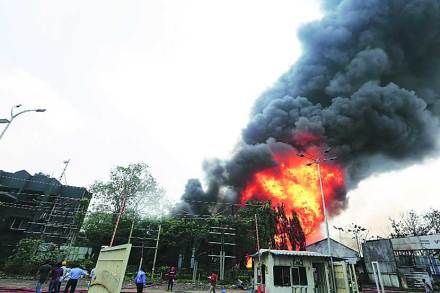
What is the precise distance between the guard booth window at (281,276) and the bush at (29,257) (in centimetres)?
2530

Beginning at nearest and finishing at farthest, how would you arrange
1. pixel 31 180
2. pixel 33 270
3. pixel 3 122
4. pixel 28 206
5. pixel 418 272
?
pixel 3 122 < pixel 33 270 < pixel 418 272 < pixel 28 206 < pixel 31 180

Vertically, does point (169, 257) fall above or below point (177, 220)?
below

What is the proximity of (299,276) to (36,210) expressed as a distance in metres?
36.3

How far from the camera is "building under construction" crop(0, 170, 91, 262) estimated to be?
34.0 metres

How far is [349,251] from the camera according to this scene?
47750 millimetres

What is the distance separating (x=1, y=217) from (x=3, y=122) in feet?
92.1

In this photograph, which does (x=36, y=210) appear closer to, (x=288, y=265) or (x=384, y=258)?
(x=288, y=265)

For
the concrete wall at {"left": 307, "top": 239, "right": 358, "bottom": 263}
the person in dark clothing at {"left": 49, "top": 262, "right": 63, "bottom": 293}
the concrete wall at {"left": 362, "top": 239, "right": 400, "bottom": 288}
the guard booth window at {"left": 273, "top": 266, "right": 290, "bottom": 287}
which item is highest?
the concrete wall at {"left": 307, "top": 239, "right": 358, "bottom": 263}

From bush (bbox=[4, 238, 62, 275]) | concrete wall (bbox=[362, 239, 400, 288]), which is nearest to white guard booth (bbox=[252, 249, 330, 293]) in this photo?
concrete wall (bbox=[362, 239, 400, 288])

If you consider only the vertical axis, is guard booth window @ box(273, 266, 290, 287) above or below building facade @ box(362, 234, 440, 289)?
below

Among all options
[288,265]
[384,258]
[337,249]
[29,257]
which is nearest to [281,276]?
[288,265]

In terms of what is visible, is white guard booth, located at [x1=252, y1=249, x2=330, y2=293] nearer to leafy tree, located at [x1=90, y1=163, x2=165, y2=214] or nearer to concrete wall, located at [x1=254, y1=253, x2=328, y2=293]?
concrete wall, located at [x1=254, y1=253, x2=328, y2=293]

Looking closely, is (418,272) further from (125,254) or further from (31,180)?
(31,180)

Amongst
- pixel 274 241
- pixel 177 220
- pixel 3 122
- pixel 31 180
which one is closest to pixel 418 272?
pixel 274 241
